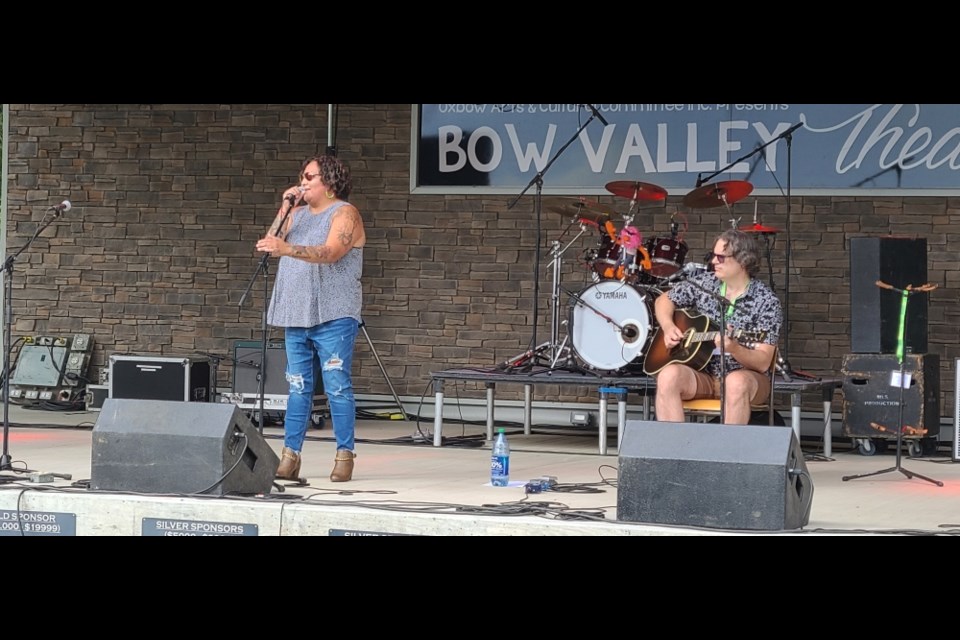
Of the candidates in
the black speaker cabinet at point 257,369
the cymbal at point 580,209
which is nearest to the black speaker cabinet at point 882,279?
the cymbal at point 580,209

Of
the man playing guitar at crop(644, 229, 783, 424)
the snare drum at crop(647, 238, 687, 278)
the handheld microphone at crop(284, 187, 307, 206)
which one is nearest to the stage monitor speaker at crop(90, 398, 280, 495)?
the handheld microphone at crop(284, 187, 307, 206)

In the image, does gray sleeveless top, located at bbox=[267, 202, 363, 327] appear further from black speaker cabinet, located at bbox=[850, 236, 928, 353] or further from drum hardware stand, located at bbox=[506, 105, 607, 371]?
black speaker cabinet, located at bbox=[850, 236, 928, 353]

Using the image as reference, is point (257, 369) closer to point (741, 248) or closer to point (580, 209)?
point (580, 209)

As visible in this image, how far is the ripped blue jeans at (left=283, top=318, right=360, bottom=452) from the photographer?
6145 millimetres

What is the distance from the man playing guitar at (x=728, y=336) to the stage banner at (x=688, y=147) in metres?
2.33

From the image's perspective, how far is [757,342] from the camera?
257 inches

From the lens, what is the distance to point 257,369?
9.56 m

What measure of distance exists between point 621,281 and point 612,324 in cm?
27

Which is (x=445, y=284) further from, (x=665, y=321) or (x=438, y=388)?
(x=665, y=321)

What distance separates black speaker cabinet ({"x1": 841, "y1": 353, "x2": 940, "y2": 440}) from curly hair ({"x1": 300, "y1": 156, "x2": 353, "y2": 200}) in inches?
138

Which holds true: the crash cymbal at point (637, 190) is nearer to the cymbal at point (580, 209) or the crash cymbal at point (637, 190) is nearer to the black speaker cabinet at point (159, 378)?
the cymbal at point (580, 209)

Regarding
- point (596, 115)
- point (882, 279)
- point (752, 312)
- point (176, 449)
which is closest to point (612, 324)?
point (596, 115)

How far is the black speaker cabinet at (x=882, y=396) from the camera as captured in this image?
8.00 metres

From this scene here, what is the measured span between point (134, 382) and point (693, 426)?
5682 millimetres
